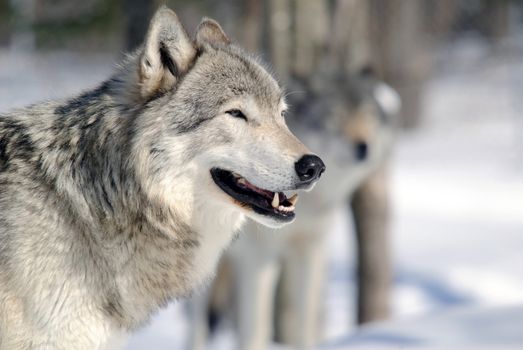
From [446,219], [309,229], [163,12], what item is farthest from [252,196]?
[446,219]

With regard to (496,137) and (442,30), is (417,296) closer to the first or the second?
(496,137)

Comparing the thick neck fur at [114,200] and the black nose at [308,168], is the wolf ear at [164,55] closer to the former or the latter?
the thick neck fur at [114,200]

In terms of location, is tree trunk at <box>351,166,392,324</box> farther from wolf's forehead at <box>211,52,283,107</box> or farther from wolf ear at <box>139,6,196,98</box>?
wolf ear at <box>139,6,196,98</box>

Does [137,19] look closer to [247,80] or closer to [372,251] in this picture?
[372,251]

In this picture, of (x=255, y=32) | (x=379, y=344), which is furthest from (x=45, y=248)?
(x=255, y=32)

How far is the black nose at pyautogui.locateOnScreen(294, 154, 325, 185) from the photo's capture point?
11.3ft

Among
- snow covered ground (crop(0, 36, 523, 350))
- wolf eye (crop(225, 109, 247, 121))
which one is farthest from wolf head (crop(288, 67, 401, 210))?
wolf eye (crop(225, 109, 247, 121))

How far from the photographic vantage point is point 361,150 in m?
7.22

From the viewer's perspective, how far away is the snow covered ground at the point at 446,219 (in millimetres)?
5812

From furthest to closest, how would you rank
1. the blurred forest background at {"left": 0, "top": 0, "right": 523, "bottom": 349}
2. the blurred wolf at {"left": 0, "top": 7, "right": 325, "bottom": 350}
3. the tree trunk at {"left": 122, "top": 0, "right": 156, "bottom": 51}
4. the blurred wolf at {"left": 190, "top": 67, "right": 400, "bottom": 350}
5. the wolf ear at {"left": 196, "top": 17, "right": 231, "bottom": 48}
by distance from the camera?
the blurred forest background at {"left": 0, "top": 0, "right": 523, "bottom": 349}
the tree trunk at {"left": 122, "top": 0, "right": 156, "bottom": 51}
the blurred wolf at {"left": 190, "top": 67, "right": 400, "bottom": 350}
the wolf ear at {"left": 196, "top": 17, "right": 231, "bottom": 48}
the blurred wolf at {"left": 0, "top": 7, "right": 325, "bottom": 350}

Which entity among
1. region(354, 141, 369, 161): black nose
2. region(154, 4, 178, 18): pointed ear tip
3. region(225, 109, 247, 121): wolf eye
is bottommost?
region(354, 141, 369, 161): black nose

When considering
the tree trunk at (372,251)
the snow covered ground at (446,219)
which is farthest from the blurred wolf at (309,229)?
the tree trunk at (372,251)

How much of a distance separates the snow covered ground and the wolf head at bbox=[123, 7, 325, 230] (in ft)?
6.56

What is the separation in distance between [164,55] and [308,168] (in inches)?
28.4
